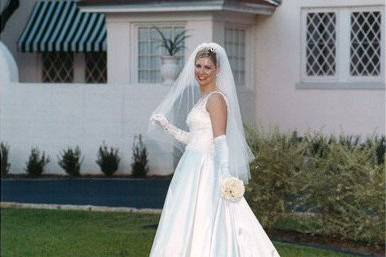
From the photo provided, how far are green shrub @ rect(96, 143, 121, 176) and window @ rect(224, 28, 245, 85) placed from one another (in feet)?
9.79

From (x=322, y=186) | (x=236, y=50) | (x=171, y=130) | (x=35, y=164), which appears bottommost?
(x=35, y=164)

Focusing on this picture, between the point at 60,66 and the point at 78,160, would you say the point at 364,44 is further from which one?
the point at 60,66

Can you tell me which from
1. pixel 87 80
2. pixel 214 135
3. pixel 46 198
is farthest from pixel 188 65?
pixel 87 80

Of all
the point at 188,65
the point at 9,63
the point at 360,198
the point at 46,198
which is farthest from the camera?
the point at 9,63

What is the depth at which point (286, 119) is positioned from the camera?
22.7m

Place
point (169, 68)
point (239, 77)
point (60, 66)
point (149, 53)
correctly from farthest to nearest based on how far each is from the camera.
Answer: point (60, 66), point (239, 77), point (149, 53), point (169, 68)

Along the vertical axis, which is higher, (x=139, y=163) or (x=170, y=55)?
(x=170, y=55)

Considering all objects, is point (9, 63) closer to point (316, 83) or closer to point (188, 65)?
point (316, 83)

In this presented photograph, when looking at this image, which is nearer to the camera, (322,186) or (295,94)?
(322,186)

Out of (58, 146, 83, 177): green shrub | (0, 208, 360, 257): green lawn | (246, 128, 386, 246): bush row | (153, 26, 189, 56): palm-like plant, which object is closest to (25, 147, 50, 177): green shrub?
(58, 146, 83, 177): green shrub

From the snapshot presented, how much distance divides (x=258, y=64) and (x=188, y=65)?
12180 mm

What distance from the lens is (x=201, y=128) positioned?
10.4m

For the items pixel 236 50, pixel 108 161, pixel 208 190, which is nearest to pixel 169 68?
pixel 108 161

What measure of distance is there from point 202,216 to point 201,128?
0.74 m
